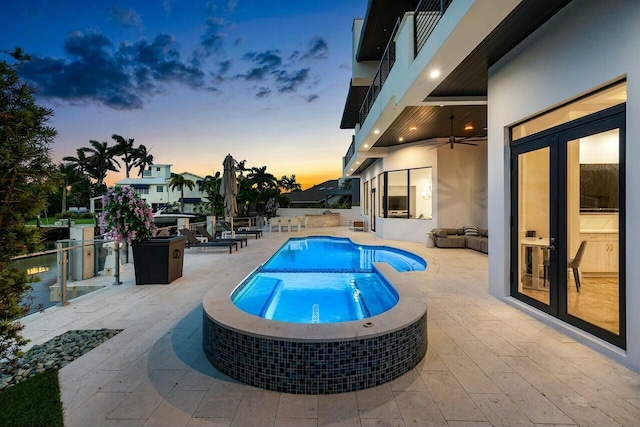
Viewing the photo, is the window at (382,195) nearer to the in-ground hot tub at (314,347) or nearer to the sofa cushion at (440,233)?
the sofa cushion at (440,233)

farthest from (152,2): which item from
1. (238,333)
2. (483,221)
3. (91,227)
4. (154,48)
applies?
(483,221)

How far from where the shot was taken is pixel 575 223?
375 centimetres

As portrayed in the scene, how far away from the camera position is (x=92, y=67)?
49.3 ft

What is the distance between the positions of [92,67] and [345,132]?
1728 cm

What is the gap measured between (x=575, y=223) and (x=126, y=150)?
4764 centimetres

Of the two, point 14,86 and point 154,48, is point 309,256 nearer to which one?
point 14,86

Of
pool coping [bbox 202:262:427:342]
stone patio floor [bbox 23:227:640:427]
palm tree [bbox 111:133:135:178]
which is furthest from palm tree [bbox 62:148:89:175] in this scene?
pool coping [bbox 202:262:427:342]

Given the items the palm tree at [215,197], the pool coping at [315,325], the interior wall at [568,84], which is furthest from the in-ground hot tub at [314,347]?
the palm tree at [215,197]

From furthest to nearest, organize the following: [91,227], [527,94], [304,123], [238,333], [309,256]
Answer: [304,123]
[309,256]
[91,227]
[527,94]
[238,333]

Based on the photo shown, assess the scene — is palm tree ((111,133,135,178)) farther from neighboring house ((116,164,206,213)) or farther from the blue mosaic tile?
the blue mosaic tile

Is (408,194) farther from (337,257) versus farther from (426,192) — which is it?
(337,257)

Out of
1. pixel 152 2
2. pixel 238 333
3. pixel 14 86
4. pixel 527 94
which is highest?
pixel 152 2

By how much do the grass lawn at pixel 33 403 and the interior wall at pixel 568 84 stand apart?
15.7ft

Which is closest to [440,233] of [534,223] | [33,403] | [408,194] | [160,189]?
[408,194]
